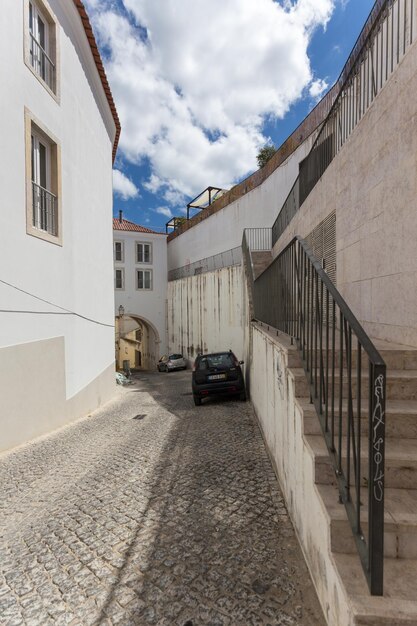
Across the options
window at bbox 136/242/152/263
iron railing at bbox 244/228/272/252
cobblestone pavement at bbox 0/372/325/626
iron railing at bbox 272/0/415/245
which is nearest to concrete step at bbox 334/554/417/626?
cobblestone pavement at bbox 0/372/325/626

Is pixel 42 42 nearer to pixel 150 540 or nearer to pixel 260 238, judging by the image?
pixel 150 540

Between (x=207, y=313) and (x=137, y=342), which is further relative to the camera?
(x=137, y=342)

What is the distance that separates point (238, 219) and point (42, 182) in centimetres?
1635

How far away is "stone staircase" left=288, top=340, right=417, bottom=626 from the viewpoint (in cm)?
150

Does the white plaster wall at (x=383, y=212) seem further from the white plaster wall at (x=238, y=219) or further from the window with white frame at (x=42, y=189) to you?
the white plaster wall at (x=238, y=219)

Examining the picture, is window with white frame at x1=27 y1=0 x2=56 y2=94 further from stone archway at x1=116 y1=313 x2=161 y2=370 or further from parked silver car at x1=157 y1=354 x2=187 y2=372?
stone archway at x1=116 y1=313 x2=161 y2=370

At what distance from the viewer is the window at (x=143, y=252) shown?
1010 inches

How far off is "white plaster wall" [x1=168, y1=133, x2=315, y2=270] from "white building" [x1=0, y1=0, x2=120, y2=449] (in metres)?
10.0

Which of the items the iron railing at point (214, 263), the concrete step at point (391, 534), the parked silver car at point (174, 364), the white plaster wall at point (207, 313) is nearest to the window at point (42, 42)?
the concrete step at point (391, 534)

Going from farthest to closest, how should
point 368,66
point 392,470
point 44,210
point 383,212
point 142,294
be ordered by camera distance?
point 142,294 → point 44,210 → point 368,66 → point 383,212 → point 392,470

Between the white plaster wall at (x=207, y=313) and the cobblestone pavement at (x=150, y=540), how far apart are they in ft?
28.2

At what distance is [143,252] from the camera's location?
25812 millimetres

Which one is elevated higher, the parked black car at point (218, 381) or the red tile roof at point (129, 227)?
the red tile roof at point (129, 227)

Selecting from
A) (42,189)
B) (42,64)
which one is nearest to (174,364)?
(42,189)
